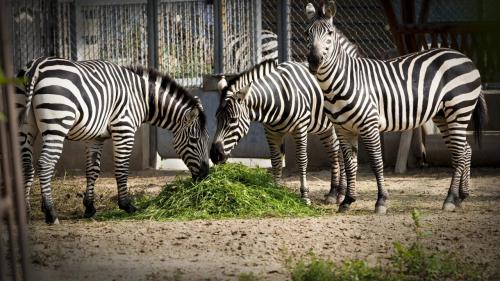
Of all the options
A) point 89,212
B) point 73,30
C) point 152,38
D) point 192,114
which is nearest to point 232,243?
point 89,212

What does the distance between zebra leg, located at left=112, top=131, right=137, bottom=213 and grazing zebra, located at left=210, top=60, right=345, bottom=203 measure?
35.1 inches

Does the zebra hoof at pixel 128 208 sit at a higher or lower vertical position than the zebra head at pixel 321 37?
lower

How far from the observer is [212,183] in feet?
28.0

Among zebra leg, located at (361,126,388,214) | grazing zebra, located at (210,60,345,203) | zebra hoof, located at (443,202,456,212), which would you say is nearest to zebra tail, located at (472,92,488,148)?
zebra hoof, located at (443,202,456,212)

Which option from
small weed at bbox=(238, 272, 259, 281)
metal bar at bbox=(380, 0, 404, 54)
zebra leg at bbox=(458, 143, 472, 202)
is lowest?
small weed at bbox=(238, 272, 259, 281)

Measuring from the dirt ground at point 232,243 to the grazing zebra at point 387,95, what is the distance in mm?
509

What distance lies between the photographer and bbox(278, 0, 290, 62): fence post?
12273 mm

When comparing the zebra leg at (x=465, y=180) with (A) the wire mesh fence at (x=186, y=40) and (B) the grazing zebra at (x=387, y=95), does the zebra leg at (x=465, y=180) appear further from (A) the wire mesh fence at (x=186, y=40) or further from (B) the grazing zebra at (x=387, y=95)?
(A) the wire mesh fence at (x=186, y=40)

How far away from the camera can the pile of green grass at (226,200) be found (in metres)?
8.09

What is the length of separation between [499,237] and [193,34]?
7193 mm

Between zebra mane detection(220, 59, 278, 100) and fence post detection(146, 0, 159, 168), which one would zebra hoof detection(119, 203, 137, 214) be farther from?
fence post detection(146, 0, 159, 168)

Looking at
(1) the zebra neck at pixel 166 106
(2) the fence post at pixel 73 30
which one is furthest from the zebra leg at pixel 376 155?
(2) the fence post at pixel 73 30

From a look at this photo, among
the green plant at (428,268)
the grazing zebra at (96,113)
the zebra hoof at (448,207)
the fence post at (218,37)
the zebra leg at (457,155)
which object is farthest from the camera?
the fence post at (218,37)

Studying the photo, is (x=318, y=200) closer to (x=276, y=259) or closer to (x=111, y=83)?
(x=111, y=83)
